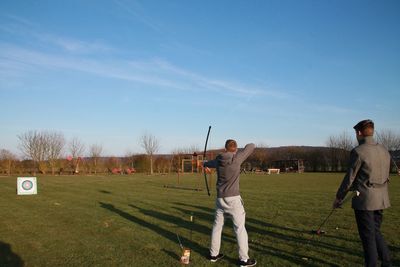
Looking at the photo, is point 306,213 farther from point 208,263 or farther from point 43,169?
point 43,169

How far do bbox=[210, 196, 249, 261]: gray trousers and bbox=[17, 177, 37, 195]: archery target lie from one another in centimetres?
1745

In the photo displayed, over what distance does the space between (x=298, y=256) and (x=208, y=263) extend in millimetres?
1690

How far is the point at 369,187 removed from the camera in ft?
18.0

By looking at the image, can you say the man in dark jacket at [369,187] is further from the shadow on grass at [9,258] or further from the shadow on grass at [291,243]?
the shadow on grass at [9,258]

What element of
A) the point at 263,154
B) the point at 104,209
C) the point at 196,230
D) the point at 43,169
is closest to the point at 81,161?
the point at 43,169

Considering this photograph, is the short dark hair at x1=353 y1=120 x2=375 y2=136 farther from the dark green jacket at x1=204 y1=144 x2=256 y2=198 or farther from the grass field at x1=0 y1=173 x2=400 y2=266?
the grass field at x1=0 y1=173 x2=400 y2=266

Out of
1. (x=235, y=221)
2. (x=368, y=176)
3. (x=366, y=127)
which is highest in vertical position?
(x=366, y=127)

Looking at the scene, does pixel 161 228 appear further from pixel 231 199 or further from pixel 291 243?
pixel 231 199

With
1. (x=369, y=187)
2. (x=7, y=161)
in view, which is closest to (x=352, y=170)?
(x=369, y=187)

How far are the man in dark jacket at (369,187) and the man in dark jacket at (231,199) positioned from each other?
1.78m

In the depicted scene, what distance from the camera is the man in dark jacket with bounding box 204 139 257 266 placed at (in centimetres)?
649

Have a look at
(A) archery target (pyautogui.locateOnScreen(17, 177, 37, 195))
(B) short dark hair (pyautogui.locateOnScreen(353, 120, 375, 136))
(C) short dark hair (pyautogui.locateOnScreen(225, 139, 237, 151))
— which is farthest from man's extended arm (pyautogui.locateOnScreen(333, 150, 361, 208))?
(A) archery target (pyautogui.locateOnScreen(17, 177, 37, 195))

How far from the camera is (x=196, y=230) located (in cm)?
978

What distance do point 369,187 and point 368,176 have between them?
16 centimetres
